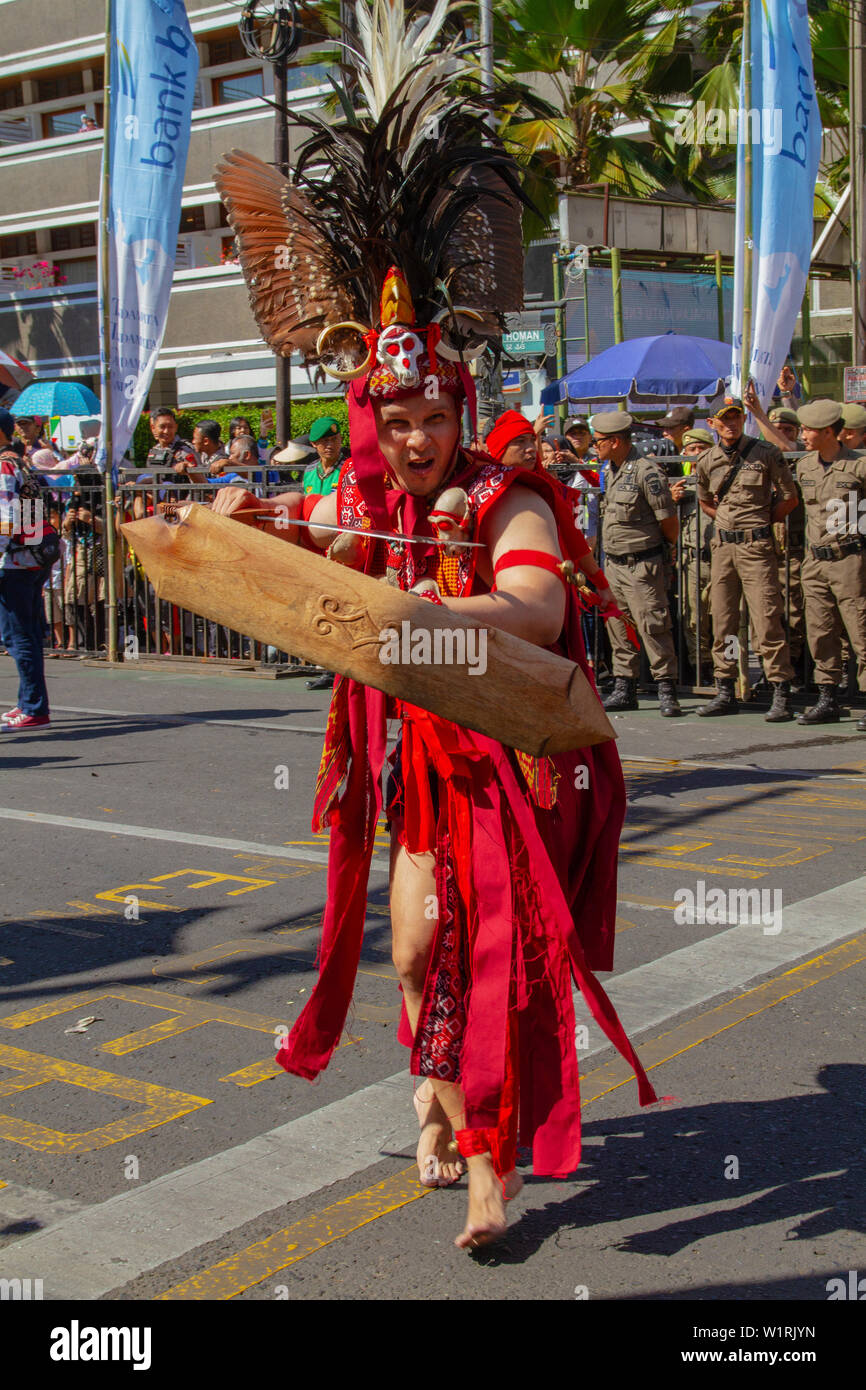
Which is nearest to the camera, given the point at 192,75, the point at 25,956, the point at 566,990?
the point at 566,990

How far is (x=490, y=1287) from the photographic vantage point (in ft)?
9.86

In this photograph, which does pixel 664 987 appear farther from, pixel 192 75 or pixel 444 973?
pixel 192 75

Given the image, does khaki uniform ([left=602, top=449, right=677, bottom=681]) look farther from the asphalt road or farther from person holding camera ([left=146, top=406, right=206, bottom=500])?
person holding camera ([left=146, top=406, right=206, bottom=500])

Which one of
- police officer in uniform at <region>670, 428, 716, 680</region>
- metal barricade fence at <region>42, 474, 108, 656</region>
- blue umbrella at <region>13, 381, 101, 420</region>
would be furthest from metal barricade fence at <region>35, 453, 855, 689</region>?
blue umbrella at <region>13, 381, 101, 420</region>

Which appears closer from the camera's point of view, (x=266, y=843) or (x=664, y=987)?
(x=664, y=987)

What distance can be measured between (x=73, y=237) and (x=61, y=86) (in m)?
5.24

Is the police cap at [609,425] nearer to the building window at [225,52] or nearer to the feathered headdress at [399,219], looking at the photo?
the feathered headdress at [399,219]

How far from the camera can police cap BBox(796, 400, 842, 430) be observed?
394 inches

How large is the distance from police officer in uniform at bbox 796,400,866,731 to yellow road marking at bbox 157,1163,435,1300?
7375 mm

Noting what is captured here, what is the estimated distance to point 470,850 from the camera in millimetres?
3234

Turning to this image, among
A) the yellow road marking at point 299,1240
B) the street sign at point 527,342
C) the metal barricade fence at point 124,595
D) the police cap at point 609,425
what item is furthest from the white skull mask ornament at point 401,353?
the street sign at point 527,342

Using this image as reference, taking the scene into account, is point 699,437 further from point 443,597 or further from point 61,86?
point 61,86

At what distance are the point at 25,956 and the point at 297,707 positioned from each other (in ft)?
20.0

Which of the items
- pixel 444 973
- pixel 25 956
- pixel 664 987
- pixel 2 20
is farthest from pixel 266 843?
pixel 2 20
